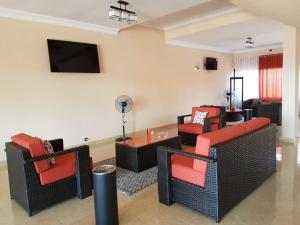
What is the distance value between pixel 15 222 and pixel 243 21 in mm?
5397

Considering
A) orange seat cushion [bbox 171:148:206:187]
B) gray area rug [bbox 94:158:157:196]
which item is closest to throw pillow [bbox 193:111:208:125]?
gray area rug [bbox 94:158:157:196]

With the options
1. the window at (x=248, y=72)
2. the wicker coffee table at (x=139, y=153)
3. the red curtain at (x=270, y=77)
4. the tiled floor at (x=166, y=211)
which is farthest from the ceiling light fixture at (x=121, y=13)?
the window at (x=248, y=72)

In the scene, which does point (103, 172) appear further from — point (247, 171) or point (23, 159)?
point (247, 171)

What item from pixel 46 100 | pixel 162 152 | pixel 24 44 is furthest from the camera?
pixel 46 100

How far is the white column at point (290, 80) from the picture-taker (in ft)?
16.6

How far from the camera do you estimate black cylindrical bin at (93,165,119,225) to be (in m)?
2.27

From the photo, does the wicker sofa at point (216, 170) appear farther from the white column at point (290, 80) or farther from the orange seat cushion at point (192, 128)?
the white column at point (290, 80)

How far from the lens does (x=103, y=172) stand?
7.54 ft

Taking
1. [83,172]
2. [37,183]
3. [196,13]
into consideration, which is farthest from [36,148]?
[196,13]

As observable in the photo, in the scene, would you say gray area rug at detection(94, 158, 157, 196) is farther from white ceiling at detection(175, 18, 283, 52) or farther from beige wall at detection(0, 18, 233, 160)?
white ceiling at detection(175, 18, 283, 52)

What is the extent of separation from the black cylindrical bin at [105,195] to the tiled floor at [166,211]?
0.72 ft

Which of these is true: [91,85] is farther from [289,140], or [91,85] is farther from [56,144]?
[289,140]

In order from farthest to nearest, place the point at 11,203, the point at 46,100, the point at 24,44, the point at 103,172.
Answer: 1. the point at 46,100
2. the point at 24,44
3. the point at 11,203
4. the point at 103,172

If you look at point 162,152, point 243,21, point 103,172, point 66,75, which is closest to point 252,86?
point 243,21
